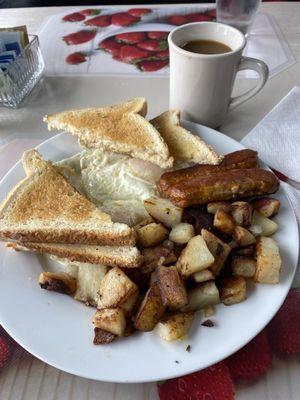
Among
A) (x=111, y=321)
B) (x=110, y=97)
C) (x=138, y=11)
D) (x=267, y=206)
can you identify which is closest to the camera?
(x=111, y=321)

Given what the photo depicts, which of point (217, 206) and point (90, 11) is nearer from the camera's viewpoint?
point (217, 206)

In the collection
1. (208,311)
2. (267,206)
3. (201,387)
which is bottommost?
(201,387)

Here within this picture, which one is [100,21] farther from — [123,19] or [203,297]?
[203,297]

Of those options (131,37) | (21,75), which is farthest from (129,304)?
(131,37)

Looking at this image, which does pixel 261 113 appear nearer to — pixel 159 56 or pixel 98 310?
pixel 159 56

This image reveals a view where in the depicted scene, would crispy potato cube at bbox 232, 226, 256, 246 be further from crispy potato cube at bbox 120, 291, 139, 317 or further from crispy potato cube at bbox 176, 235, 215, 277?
crispy potato cube at bbox 120, 291, 139, 317

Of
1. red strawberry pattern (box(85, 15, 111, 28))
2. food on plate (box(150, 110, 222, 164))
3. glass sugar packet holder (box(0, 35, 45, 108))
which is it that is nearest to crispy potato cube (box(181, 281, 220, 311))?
food on plate (box(150, 110, 222, 164))

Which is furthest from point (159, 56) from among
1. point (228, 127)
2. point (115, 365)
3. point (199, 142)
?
point (115, 365)
